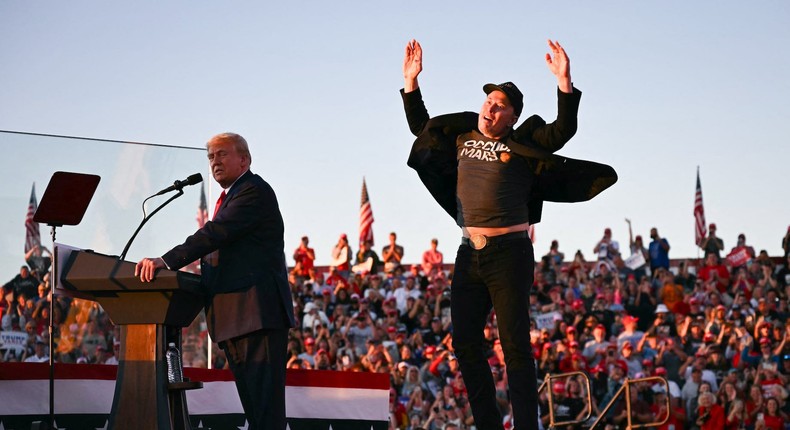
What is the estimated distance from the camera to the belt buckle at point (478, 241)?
5.59 metres

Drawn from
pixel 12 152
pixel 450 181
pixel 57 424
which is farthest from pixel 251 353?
pixel 12 152

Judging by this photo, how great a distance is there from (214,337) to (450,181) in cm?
141

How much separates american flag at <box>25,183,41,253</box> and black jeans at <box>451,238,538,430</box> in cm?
327

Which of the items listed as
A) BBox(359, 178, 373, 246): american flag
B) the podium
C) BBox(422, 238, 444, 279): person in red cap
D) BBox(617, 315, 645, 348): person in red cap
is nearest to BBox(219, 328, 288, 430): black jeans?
the podium

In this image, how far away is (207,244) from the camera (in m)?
5.65

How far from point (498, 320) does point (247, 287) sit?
1.26 meters

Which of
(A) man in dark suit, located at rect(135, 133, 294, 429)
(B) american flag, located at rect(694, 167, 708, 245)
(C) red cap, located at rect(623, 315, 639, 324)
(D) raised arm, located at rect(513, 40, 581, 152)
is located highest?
(B) american flag, located at rect(694, 167, 708, 245)

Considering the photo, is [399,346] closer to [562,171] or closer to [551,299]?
[551,299]

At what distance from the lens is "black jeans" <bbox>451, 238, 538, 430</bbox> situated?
18.1 feet

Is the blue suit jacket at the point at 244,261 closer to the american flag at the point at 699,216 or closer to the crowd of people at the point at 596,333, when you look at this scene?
the crowd of people at the point at 596,333

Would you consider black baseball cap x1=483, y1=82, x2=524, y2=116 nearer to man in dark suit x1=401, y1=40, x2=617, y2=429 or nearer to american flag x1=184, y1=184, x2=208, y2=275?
man in dark suit x1=401, y1=40, x2=617, y2=429

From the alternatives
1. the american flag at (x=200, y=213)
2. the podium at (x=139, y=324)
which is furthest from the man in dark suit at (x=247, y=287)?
the american flag at (x=200, y=213)

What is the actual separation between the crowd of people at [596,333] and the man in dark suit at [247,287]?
571cm

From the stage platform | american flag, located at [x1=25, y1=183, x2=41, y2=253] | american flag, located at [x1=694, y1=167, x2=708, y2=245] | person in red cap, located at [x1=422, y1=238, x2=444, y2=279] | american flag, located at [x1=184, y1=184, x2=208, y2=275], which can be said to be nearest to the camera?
the stage platform
